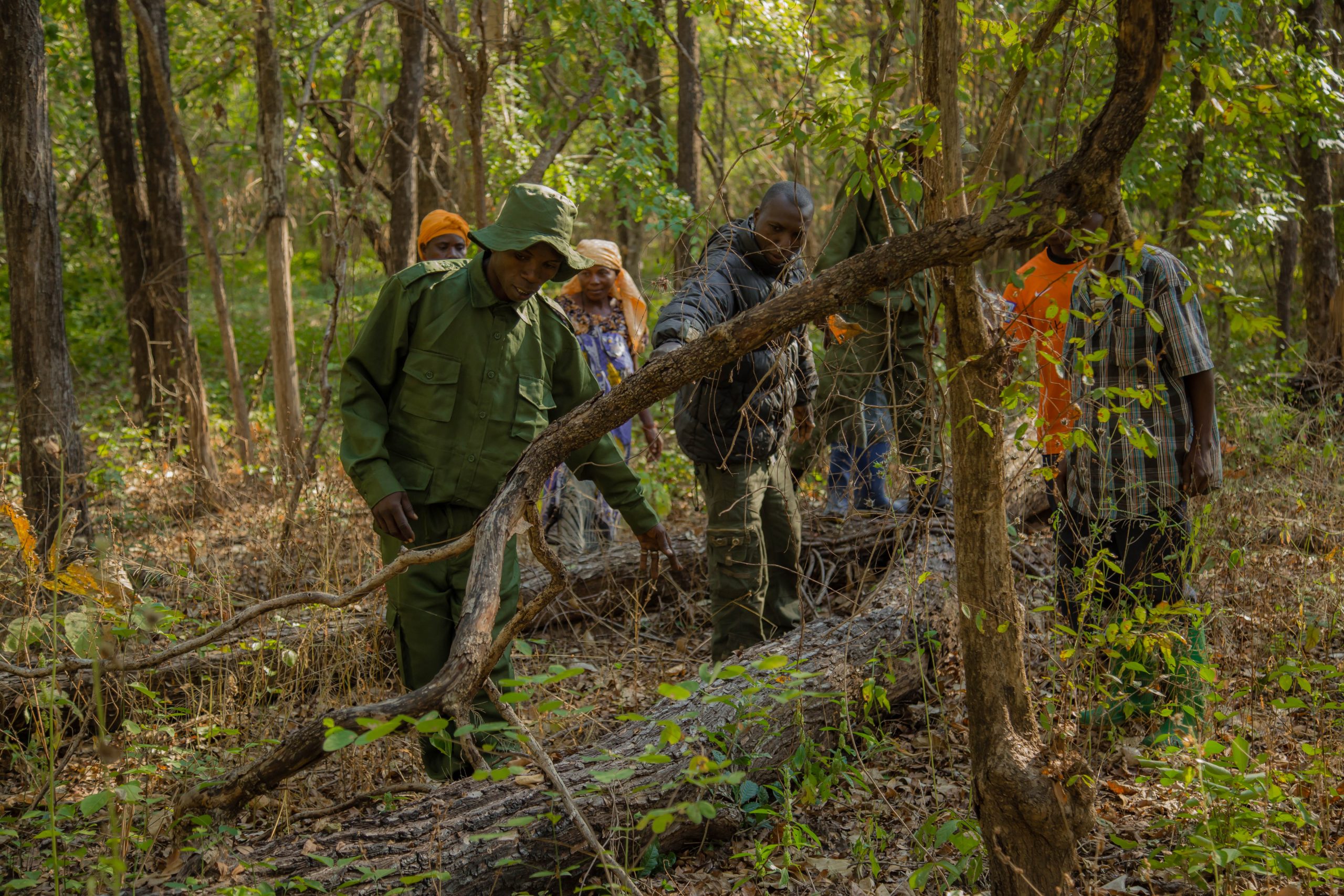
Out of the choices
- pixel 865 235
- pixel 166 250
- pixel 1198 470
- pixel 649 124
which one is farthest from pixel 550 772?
pixel 166 250

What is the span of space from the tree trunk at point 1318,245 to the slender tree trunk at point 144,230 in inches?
405

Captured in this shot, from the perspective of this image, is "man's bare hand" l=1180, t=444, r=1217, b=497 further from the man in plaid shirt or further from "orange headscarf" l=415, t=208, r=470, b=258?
"orange headscarf" l=415, t=208, r=470, b=258

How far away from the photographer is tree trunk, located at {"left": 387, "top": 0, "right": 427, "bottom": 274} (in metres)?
8.91

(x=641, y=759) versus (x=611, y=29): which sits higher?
(x=611, y=29)

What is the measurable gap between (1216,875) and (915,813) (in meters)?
1.13

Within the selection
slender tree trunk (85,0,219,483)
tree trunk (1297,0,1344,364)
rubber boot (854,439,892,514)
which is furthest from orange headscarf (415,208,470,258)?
tree trunk (1297,0,1344,364)

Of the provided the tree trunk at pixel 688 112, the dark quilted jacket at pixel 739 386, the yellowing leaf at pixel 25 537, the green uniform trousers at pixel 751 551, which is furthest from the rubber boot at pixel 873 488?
the tree trunk at pixel 688 112

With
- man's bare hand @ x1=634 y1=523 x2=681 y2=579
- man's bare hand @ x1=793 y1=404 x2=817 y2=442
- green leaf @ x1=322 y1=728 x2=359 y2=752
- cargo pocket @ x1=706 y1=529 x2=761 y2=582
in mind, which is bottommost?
cargo pocket @ x1=706 y1=529 x2=761 y2=582

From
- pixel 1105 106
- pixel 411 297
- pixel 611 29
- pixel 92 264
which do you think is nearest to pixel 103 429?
pixel 92 264

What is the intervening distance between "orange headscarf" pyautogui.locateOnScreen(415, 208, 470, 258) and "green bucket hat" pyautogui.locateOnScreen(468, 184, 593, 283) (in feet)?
8.79

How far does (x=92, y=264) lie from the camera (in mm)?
15703

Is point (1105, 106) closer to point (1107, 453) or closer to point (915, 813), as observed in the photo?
point (1107, 453)

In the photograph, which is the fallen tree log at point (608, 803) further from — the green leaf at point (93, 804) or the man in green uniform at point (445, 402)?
the man in green uniform at point (445, 402)

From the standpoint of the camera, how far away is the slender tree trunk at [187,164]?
25.7 ft
